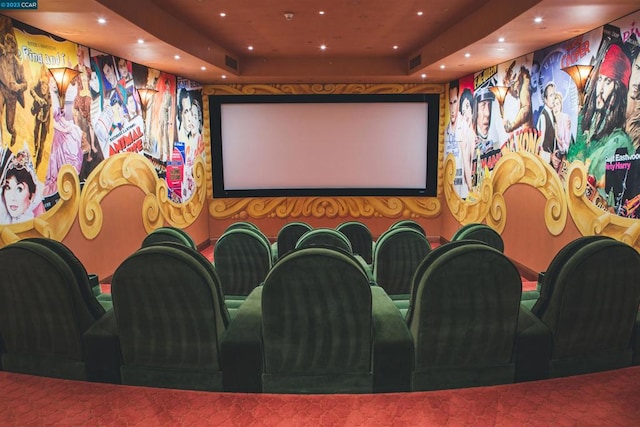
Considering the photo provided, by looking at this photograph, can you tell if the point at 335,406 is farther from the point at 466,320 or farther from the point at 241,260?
the point at 241,260

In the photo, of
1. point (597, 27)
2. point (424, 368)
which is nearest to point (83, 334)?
point (424, 368)

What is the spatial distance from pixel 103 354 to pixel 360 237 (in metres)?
2.80

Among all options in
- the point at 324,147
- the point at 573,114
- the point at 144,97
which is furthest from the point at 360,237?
the point at 324,147

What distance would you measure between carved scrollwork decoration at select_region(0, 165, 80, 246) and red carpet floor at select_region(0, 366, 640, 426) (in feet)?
9.61

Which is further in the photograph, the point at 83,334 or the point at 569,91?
the point at 569,91

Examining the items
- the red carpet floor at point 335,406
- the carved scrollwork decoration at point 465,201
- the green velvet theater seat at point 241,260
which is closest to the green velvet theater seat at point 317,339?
the red carpet floor at point 335,406

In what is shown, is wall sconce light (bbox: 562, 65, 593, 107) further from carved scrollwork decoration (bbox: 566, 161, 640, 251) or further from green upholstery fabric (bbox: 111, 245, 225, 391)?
green upholstery fabric (bbox: 111, 245, 225, 391)

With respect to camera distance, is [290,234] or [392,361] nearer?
[392,361]

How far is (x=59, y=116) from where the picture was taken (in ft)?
15.7

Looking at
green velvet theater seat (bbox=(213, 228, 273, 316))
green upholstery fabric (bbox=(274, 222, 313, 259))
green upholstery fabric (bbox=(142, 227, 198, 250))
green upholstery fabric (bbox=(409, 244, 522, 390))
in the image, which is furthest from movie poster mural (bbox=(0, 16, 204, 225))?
green upholstery fabric (bbox=(409, 244, 522, 390))

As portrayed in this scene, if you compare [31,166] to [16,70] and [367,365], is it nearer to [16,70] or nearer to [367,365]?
[16,70]

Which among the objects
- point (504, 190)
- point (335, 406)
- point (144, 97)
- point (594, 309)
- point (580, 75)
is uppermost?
point (144, 97)

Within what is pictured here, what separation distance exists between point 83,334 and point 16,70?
10.6 ft

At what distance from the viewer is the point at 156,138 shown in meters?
6.91
